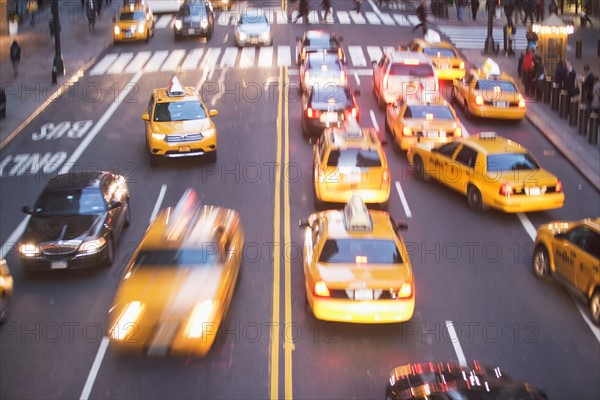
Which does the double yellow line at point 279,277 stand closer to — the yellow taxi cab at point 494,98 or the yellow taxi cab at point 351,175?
the yellow taxi cab at point 351,175

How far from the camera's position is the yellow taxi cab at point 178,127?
2147 cm

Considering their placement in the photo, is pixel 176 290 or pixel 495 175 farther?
pixel 495 175

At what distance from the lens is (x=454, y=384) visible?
9.33m

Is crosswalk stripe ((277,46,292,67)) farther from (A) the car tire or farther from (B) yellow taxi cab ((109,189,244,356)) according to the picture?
(B) yellow taxi cab ((109,189,244,356))

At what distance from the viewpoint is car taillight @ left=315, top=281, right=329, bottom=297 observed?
12.4 metres

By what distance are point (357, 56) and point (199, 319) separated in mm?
26843

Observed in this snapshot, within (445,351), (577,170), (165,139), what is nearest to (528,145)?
(577,170)

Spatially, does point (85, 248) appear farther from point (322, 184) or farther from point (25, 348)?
point (322, 184)

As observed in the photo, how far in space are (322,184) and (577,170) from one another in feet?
25.4

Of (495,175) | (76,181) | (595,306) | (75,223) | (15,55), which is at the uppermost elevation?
(15,55)

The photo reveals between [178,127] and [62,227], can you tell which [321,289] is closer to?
[62,227]

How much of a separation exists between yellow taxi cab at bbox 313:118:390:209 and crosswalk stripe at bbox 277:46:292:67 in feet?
56.1

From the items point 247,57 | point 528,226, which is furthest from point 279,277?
point 247,57

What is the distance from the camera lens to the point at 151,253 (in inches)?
512
